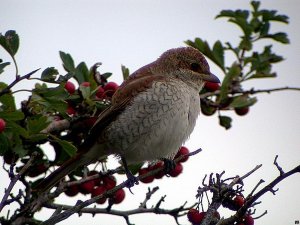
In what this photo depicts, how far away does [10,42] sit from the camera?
2.88m

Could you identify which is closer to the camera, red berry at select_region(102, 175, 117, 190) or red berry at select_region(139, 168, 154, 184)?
red berry at select_region(102, 175, 117, 190)

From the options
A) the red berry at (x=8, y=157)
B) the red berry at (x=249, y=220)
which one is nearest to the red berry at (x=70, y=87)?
the red berry at (x=8, y=157)

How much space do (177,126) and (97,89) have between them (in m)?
0.55

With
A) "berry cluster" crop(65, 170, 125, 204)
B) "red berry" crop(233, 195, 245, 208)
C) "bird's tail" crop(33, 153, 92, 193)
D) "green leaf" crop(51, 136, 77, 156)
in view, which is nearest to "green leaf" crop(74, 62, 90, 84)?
"bird's tail" crop(33, 153, 92, 193)

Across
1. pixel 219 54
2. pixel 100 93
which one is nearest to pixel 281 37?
pixel 219 54

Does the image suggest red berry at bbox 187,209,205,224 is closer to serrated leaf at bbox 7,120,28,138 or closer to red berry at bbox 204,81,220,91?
serrated leaf at bbox 7,120,28,138

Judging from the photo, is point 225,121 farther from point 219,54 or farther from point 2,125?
point 2,125

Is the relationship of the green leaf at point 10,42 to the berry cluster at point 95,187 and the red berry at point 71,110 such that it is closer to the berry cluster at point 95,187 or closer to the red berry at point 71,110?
the red berry at point 71,110

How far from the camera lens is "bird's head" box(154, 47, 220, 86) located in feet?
13.1

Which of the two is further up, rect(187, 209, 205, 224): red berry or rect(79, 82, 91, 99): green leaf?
rect(79, 82, 91, 99): green leaf

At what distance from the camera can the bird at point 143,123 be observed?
11.6 feet

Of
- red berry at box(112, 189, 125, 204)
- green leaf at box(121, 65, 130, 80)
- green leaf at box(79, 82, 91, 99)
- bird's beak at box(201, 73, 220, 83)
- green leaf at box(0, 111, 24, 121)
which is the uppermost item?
bird's beak at box(201, 73, 220, 83)

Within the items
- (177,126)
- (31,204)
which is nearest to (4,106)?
(31,204)

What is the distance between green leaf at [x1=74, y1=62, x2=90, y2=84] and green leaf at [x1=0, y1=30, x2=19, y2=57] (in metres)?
0.75
